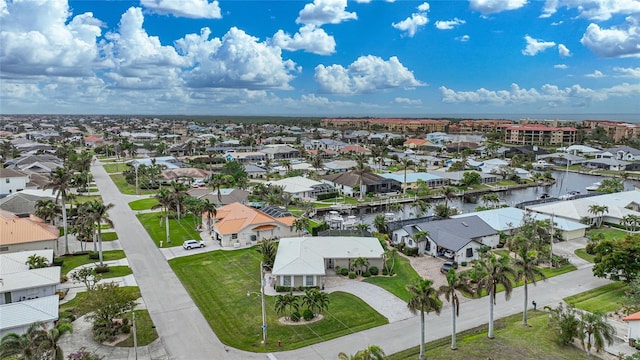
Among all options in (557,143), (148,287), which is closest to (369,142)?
(557,143)

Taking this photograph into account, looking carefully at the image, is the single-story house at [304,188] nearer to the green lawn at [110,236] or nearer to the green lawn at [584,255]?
the green lawn at [110,236]

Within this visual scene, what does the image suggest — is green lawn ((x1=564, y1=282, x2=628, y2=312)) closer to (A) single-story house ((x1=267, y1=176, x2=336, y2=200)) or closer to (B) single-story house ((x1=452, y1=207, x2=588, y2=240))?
(B) single-story house ((x1=452, y1=207, x2=588, y2=240))

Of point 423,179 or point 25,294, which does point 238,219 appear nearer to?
point 25,294

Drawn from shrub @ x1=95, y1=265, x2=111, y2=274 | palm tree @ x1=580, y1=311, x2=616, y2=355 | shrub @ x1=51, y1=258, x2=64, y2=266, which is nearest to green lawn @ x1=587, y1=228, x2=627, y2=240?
palm tree @ x1=580, y1=311, x2=616, y2=355

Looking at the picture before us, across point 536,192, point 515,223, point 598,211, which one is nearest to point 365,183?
point 515,223

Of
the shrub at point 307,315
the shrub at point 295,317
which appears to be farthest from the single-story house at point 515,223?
the shrub at point 295,317

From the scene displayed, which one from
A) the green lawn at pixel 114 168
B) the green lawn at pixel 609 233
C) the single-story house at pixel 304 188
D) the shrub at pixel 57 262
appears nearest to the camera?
the shrub at pixel 57 262
